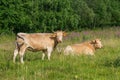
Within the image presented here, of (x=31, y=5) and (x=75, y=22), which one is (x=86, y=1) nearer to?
(x=75, y=22)

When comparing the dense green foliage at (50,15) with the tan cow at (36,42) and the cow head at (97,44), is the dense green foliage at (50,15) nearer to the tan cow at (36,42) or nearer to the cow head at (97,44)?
the cow head at (97,44)

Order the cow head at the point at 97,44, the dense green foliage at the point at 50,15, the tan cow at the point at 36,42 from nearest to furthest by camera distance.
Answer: the tan cow at the point at 36,42 < the cow head at the point at 97,44 < the dense green foliage at the point at 50,15

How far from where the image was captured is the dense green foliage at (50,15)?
36916mm

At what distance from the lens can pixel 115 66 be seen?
11.8 meters

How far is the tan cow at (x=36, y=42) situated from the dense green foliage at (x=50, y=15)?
73.3 feet

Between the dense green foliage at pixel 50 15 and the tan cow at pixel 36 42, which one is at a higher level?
the tan cow at pixel 36 42

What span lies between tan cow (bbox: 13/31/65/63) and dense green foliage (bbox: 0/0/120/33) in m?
22.4

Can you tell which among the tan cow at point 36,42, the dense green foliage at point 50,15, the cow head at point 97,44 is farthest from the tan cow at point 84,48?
the dense green foliage at point 50,15

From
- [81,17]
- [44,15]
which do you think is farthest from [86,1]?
[44,15]

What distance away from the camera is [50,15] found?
40.9 m

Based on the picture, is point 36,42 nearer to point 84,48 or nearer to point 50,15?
point 84,48

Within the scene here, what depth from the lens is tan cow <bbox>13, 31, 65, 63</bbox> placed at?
1348cm

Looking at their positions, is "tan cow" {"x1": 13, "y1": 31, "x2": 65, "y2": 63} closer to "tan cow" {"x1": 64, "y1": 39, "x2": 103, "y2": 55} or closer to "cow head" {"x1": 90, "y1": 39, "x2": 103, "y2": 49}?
"tan cow" {"x1": 64, "y1": 39, "x2": 103, "y2": 55}

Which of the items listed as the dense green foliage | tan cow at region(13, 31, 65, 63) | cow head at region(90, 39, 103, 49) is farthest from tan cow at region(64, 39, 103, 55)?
the dense green foliage
